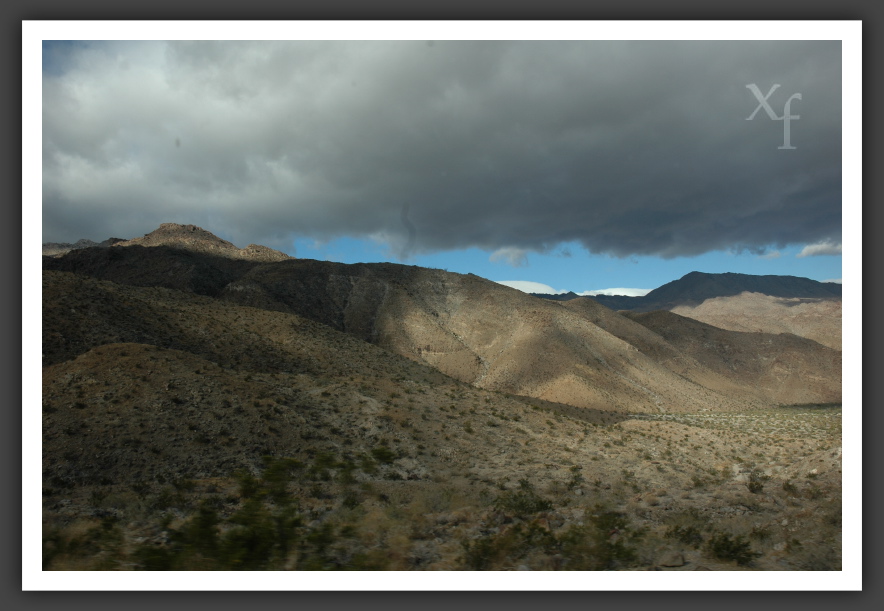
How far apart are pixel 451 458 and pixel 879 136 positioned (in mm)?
14181

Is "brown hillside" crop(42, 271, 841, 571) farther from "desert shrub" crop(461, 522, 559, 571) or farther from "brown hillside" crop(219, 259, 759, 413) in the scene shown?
"brown hillside" crop(219, 259, 759, 413)

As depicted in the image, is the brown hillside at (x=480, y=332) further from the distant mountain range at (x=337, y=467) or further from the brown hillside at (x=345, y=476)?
the brown hillside at (x=345, y=476)

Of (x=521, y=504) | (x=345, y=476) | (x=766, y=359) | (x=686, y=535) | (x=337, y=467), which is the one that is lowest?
(x=766, y=359)

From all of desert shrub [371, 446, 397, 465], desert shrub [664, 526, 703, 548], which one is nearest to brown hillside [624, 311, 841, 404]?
desert shrub [371, 446, 397, 465]

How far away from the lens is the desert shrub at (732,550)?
7.45m

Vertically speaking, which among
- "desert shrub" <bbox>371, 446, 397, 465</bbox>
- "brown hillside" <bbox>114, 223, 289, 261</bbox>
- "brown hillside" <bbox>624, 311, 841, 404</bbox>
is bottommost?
"brown hillside" <bbox>624, 311, 841, 404</bbox>

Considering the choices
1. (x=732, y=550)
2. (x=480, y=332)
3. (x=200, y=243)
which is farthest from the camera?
(x=200, y=243)

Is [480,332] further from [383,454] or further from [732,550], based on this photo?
[732,550]

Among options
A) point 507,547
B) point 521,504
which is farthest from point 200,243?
point 507,547

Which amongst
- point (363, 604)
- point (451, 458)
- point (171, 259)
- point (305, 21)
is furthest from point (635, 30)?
point (171, 259)

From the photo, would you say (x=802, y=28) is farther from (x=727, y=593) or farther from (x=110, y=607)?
(x=110, y=607)

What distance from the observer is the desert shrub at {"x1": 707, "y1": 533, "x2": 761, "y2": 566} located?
24.4 feet

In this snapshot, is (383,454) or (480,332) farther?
(480,332)

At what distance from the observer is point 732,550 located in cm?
761
